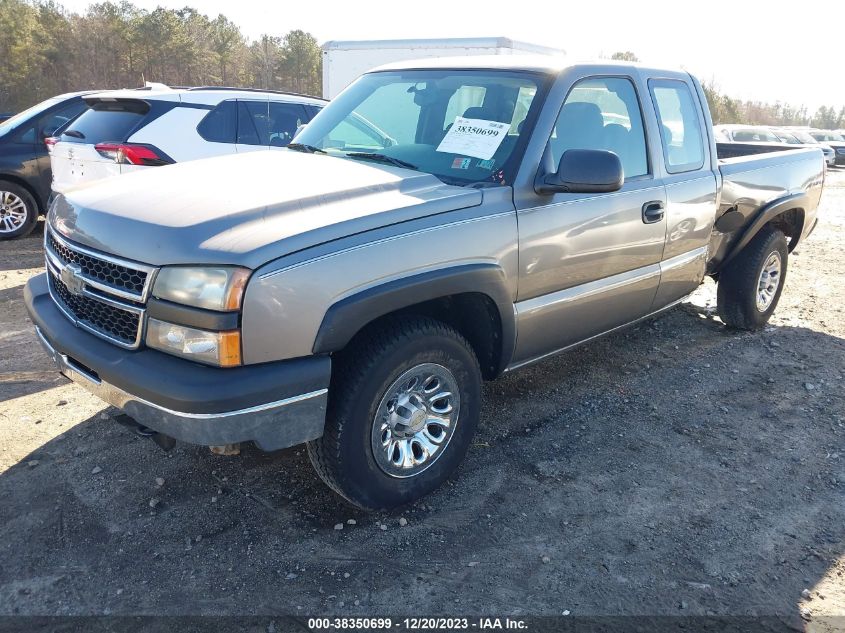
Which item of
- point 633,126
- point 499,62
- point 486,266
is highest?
point 499,62

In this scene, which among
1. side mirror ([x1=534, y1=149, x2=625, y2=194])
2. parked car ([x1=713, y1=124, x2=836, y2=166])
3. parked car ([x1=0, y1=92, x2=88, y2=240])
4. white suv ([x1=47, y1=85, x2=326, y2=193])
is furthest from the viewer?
parked car ([x1=713, y1=124, x2=836, y2=166])

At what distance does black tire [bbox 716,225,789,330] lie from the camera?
532cm

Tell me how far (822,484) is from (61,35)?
4594 centimetres

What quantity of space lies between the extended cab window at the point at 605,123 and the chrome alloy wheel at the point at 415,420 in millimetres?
1315

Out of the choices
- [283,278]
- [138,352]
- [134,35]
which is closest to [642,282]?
[283,278]

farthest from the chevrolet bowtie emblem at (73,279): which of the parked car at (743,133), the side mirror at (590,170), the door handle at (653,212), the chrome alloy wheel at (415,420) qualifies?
the parked car at (743,133)

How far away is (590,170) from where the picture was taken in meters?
3.07

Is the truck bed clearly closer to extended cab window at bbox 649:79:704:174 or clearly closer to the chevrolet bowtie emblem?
extended cab window at bbox 649:79:704:174

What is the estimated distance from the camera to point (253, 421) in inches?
93.9

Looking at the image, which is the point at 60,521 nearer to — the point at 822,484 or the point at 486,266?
the point at 486,266

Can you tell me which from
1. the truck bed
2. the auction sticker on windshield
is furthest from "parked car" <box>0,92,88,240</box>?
the truck bed

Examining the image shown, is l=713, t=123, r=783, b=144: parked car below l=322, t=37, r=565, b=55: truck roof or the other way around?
below

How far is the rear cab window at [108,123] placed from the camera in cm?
651

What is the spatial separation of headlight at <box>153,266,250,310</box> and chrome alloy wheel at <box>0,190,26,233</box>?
7.06 m
